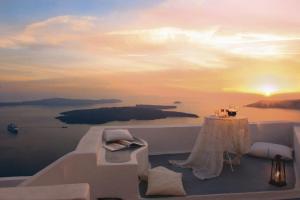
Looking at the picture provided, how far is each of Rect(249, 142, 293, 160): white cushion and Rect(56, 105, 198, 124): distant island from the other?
4.97ft

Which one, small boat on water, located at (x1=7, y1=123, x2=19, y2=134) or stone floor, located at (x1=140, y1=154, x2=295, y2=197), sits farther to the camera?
small boat on water, located at (x1=7, y1=123, x2=19, y2=134)

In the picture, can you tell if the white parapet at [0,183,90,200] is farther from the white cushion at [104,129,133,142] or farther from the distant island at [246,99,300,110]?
the distant island at [246,99,300,110]

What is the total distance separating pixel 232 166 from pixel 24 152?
7.42 metres

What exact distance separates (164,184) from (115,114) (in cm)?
522

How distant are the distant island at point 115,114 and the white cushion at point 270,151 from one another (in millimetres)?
1515

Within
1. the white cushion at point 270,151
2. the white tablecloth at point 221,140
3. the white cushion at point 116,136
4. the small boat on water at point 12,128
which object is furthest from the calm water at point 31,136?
the white cushion at point 116,136

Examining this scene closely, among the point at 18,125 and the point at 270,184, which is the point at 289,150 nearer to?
the point at 270,184

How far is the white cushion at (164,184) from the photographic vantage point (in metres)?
3.67

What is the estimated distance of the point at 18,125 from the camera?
449 inches

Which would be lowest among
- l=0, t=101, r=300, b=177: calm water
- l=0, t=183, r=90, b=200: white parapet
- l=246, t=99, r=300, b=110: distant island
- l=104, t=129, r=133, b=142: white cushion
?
l=0, t=101, r=300, b=177: calm water

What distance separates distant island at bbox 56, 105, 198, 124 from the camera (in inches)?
307

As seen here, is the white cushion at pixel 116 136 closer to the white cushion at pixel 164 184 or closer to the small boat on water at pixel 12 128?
the white cushion at pixel 164 184

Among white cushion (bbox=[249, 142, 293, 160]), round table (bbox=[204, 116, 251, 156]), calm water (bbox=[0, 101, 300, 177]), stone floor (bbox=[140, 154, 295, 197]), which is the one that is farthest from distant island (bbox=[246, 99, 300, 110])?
round table (bbox=[204, 116, 251, 156])

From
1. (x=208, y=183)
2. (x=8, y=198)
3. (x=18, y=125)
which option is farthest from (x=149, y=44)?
(x=18, y=125)
